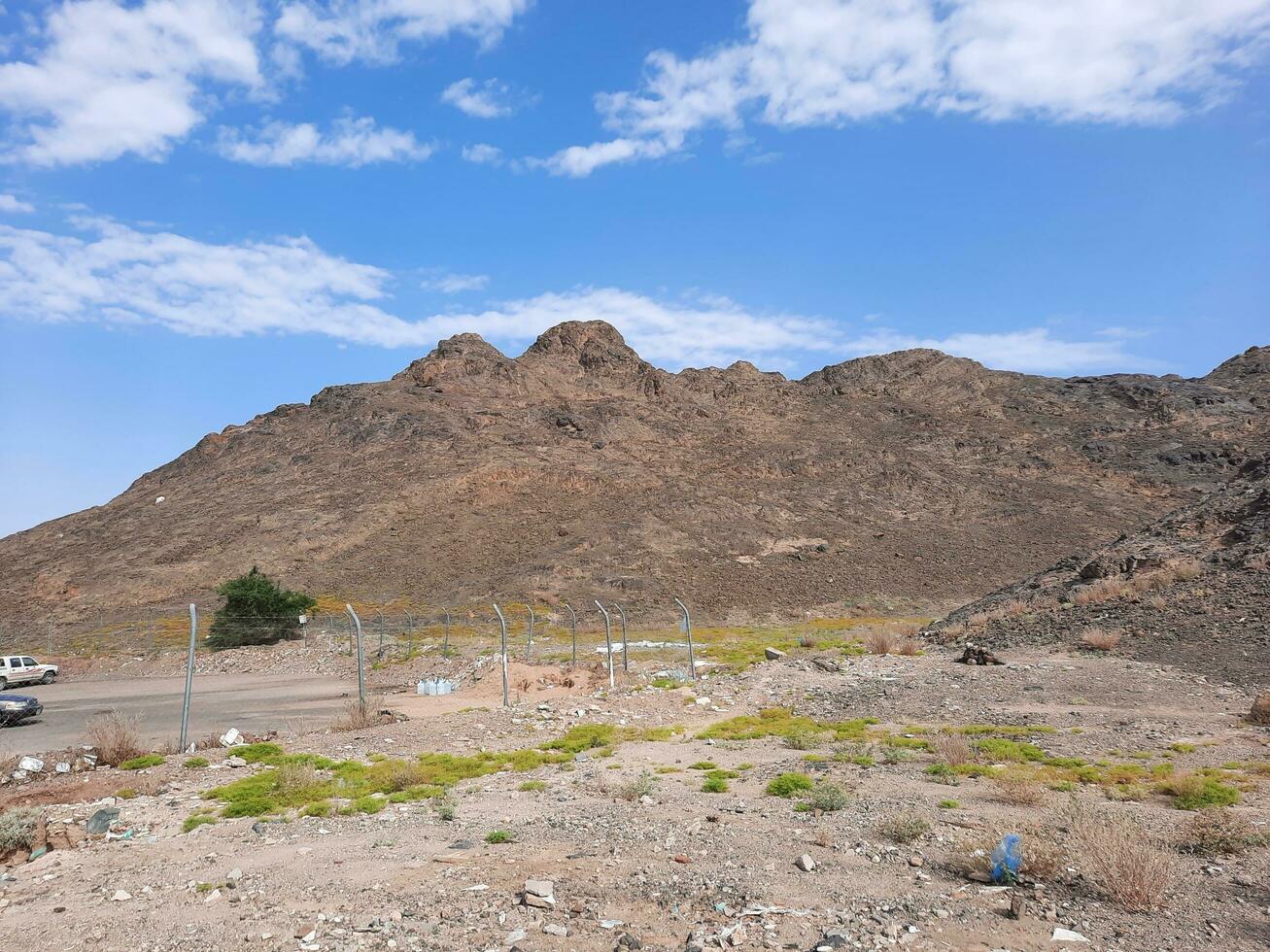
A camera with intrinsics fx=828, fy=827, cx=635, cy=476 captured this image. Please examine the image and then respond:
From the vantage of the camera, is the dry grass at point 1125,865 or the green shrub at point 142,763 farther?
the green shrub at point 142,763

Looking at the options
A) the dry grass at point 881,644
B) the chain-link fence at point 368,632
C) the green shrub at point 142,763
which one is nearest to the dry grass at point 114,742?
the green shrub at point 142,763

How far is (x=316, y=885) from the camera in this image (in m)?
7.93

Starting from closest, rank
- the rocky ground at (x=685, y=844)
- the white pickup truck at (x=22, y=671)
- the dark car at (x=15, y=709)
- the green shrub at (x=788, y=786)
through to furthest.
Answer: the rocky ground at (x=685, y=844) → the green shrub at (x=788, y=786) → the dark car at (x=15, y=709) → the white pickup truck at (x=22, y=671)

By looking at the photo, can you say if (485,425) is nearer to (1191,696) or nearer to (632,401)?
(632,401)

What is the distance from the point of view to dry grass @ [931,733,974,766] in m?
12.5

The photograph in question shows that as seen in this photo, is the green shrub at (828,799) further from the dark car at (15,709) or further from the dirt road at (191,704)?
the dark car at (15,709)

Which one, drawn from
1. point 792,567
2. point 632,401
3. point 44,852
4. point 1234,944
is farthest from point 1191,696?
point 632,401

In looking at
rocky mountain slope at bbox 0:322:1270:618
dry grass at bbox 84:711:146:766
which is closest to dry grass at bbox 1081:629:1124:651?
dry grass at bbox 84:711:146:766

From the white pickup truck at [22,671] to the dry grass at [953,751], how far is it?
3427 centimetres

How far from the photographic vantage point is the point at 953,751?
1269 cm

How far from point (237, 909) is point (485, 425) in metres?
88.4

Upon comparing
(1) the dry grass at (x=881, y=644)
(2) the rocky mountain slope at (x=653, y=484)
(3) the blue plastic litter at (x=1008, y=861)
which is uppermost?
(2) the rocky mountain slope at (x=653, y=484)

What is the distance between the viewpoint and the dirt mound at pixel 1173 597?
21.4 metres

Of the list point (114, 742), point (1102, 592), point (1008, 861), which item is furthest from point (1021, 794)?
point (1102, 592)
